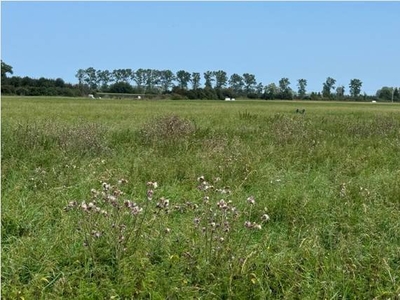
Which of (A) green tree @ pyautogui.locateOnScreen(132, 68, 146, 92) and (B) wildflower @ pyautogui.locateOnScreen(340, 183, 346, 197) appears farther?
(A) green tree @ pyautogui.locateOnScreen(132, 68, 146, 92)

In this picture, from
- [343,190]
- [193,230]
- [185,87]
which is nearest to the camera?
[193,230]

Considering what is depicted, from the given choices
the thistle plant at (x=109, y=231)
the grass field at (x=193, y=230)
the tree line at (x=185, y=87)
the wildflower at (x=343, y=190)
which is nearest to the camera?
the grass field at (x=193, y=230)

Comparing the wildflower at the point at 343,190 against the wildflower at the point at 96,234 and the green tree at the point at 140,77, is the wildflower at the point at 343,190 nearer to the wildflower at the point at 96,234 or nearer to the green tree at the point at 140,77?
the wildflower at the point at 96,234

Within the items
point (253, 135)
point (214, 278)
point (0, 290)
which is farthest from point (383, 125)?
point (0, 290)

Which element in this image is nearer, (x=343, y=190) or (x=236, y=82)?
(x=343, y=190)

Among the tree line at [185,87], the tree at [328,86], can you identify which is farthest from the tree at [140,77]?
the tree at [328,86]

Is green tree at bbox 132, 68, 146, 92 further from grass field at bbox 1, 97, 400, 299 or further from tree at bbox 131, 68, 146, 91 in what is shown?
grass field at bbox 1, 97, 400, 299

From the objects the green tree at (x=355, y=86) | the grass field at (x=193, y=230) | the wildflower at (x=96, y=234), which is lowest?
the grass field at (x=193, y=230)

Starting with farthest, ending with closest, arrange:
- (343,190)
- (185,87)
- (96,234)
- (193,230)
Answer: (185,87) → (343,190) → (193,230) → (96,234)

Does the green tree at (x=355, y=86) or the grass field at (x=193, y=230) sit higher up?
the green tree at (x=355, y=86)

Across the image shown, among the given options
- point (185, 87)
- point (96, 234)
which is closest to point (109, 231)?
point (96, 234)

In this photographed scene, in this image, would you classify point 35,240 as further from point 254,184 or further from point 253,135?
point 253,135

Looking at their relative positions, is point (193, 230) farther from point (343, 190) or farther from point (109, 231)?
point (343, 190)

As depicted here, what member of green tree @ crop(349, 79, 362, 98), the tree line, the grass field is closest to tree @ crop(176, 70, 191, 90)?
the tree line
